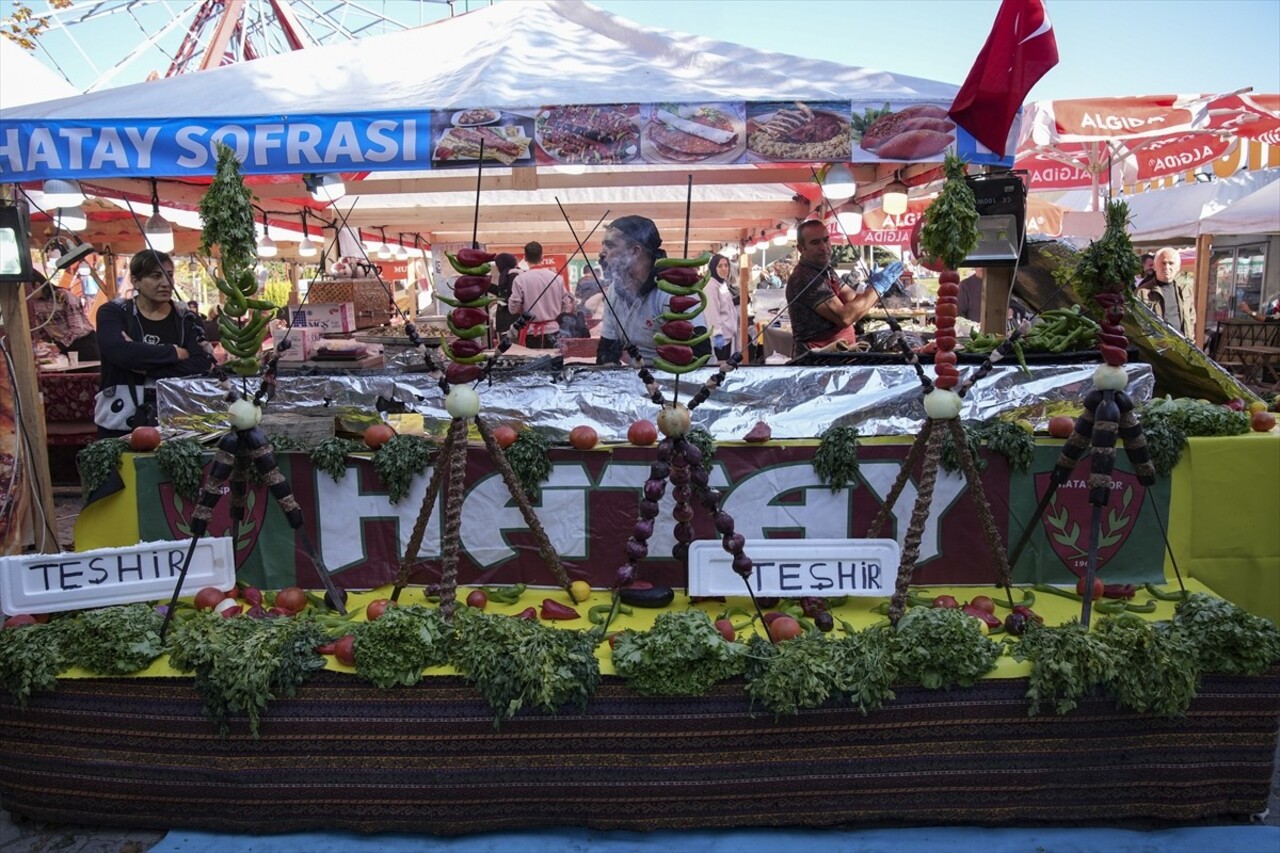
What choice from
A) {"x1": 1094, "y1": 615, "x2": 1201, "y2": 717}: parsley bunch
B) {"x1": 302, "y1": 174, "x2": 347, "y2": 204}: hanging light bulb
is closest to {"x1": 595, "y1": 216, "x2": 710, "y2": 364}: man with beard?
{"x1": 302, "y1": 174, "x2": 347, "y2": 204}: hanging light bulb

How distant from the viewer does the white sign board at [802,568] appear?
3043 mm

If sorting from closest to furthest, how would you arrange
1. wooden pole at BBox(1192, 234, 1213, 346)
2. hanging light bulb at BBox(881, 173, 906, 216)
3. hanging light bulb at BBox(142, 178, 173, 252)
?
hanging light bulb at BBox(142, 178, 173, 252)
hanging light bulb at BBox(881, 173, 906, 216)
wooden pole at BBox(1192, 234, 1213, 346)

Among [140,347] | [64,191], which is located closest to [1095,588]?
[140,347]

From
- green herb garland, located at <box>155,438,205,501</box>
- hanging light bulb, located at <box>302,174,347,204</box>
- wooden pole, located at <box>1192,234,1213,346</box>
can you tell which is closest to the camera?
green herb garland, located at <box>155,438,205,501</box>

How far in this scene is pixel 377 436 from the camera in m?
3.91

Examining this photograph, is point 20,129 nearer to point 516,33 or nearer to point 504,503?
point 516,33

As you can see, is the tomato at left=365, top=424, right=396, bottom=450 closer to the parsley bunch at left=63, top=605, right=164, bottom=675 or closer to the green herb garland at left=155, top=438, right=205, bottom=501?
the green herb garland at left=155, top=438, right=205, bottom=501

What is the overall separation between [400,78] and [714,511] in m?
3.34

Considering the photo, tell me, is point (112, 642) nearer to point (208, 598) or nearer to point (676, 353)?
point (208, 598)

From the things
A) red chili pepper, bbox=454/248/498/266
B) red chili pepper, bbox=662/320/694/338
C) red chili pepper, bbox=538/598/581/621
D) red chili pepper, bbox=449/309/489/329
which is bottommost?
red chili pepper, bbox=538/598/581/621

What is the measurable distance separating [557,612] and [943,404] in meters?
1.64

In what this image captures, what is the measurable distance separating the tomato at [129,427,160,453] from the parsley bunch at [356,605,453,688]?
5.63 ft

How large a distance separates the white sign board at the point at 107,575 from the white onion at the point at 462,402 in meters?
0.96

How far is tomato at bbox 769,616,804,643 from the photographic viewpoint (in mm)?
3148
